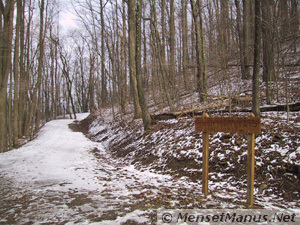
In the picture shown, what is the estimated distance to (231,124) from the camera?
164 inches

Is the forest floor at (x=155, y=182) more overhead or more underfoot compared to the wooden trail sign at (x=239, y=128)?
more underfoot

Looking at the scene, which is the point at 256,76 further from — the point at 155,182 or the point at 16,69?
the point at 16,69

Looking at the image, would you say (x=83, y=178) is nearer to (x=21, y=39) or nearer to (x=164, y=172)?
(x=164, y=172)

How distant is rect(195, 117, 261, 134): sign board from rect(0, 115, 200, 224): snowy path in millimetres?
1601

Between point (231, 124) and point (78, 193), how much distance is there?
356 centimetres

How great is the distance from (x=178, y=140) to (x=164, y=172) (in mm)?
1769

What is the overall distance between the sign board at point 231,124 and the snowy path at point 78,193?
1601 mm

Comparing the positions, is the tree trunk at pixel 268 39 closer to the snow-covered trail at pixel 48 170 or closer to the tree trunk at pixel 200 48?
the tree trunk at pixel 200 48

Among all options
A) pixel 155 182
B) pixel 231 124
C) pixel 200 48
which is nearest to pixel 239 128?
pixel 231 124

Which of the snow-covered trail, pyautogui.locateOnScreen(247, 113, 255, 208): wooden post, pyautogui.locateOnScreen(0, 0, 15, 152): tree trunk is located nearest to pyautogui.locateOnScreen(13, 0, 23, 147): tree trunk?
pyautogui.locateOnScreen(0, 0, 15, 152): tree trunk

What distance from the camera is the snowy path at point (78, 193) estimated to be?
11.2ft

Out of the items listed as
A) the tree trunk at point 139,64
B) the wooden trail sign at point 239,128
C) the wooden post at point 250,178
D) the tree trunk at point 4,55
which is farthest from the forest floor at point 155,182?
the tree trunk at point 4,55

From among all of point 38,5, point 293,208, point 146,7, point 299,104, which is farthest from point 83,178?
point 146,7

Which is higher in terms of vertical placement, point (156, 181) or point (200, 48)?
point (200, 48)
